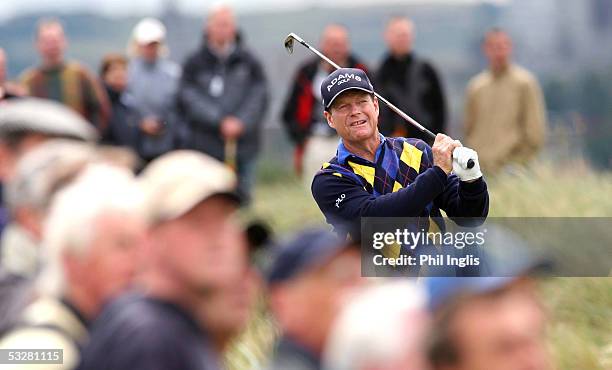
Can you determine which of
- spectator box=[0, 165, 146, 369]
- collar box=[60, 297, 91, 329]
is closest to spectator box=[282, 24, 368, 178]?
spectator box=[0, 165, 146, 369]

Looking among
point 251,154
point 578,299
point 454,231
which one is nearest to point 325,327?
point 454,231

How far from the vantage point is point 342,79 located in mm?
7430

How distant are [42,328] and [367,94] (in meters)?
2.41

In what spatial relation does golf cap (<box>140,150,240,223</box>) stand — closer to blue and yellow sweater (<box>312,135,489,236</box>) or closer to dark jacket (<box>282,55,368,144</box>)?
blue and yellow sweater (<box>312,135,489,236</box>)

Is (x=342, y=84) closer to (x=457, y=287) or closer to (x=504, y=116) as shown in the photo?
(x=457, y=287)

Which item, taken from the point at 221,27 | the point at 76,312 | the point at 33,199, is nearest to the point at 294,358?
the point at 76,312

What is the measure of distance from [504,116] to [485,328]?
8.37m

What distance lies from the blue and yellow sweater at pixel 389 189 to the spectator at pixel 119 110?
574 centimetres

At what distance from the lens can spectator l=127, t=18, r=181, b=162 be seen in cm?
1344

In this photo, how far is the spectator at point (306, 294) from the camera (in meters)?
4.95

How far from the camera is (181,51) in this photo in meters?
18.5

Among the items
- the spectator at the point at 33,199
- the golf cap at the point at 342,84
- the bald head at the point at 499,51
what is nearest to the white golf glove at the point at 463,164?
the golf cap at the point at 342,84

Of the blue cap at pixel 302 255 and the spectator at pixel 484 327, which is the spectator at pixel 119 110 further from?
the spectator at pixel 484 327

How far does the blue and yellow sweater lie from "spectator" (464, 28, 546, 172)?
16.2ft
